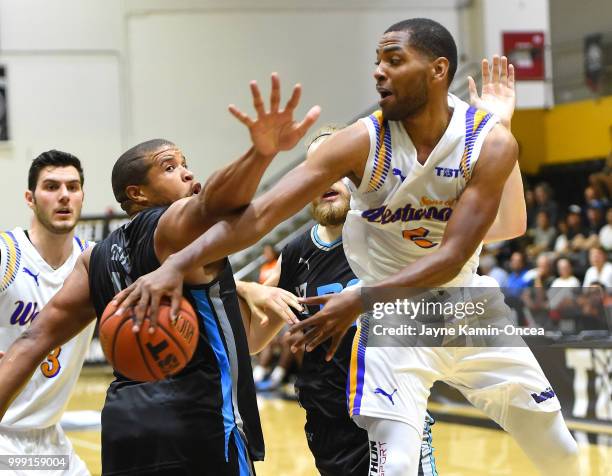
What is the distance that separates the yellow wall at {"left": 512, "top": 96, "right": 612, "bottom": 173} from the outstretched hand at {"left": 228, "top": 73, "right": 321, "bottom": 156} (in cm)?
1515

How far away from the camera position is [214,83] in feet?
64.2

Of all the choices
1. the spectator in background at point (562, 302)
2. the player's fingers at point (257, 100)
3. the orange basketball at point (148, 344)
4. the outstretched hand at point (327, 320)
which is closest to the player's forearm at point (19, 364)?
the orange basketball at point (148, 344)

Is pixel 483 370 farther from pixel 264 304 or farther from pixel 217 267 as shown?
pixel 217 267

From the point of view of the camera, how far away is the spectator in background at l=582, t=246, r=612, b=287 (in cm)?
1193

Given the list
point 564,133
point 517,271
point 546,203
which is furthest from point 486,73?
point 564,133

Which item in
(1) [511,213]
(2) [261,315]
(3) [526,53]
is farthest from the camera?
(3) [526,53]

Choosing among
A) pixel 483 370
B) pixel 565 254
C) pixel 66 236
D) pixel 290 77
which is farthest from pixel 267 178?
pixel 483 370

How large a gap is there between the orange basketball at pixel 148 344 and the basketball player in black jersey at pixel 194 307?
233mm

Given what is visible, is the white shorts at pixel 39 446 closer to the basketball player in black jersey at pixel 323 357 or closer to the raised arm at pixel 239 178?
the basketball player in black jersey at pixel 323 357

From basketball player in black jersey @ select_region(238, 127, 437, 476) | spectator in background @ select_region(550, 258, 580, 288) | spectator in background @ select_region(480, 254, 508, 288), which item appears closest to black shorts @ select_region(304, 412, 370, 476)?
basketball player in black jersey @ select_region(238, 127, 437, 476)

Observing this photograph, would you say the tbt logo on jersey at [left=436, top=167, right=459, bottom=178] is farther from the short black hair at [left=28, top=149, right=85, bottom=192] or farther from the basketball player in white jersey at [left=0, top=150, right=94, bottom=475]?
the short black hair at [left=28, top=149, right=85, bottom=192]

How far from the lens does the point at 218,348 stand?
3.68 meters

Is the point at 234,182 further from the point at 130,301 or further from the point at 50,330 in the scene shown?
the point at 50,330

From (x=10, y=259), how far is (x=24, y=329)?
385 millimetres
